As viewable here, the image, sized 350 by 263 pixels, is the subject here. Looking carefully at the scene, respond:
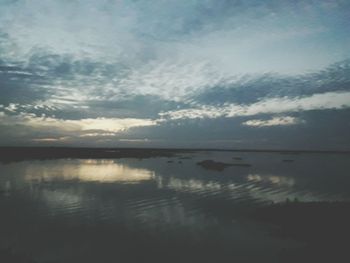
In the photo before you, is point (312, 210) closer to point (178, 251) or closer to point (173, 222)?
point (173, 222)

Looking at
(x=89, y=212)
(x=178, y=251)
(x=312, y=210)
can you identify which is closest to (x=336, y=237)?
(x=312, y=210)

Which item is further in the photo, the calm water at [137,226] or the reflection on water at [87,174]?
the reflection on water at [87,174]

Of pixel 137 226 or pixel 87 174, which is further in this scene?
pixel 87 174

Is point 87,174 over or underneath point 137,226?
over

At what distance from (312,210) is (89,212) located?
15769 millimetres

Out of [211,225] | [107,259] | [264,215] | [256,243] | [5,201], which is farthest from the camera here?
[5,201]

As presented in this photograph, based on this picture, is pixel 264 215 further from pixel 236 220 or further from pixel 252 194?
pixel 252 194

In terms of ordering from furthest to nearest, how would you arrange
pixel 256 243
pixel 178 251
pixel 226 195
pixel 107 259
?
pixel 226 195 < pixel 256 243 < pixel 178 251 < pixel 107 259

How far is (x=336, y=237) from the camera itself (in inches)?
629

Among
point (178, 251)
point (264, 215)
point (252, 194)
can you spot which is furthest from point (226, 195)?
point (178, 251)

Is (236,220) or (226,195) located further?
(226,195)

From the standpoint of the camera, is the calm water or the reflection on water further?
the reflection on water

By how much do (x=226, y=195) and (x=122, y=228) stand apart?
15164 mm

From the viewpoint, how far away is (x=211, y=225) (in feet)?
63.4
